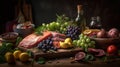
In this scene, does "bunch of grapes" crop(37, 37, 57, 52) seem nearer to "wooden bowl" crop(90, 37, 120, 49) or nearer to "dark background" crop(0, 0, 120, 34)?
"wooden bowl" crop(90, 37, 120, 49)

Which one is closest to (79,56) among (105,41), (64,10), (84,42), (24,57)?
(84,42)

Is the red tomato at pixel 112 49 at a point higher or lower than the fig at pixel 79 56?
higher

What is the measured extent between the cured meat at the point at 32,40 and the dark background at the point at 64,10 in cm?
70

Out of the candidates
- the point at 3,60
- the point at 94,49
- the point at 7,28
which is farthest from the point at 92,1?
the point at 3,60

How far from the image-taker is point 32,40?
8.75ft

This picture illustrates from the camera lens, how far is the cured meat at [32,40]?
2622 mm

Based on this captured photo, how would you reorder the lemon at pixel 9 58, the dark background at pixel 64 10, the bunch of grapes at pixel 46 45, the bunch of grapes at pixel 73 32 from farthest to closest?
the dark background at pixel 64 10 → the bunch of grapes at pixel 73 32 → the bunch of grapes at pixel 46 45 → the lemon at pixel 9 58

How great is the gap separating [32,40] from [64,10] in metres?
0.83

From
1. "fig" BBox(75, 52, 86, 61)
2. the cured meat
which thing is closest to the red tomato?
"fig" BBox(75, 52, 86, 61)

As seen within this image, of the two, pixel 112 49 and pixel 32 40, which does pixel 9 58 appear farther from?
pixel 112 49

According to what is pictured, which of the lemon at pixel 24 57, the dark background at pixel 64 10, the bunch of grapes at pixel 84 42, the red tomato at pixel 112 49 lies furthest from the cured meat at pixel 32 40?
the dark background at pixel 64 10

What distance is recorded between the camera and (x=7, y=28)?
3352 mm

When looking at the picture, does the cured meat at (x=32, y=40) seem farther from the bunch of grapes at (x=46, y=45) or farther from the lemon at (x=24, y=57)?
the lemon at (x=24, y=57)

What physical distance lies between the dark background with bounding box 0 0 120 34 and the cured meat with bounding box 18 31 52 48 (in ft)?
2.28
